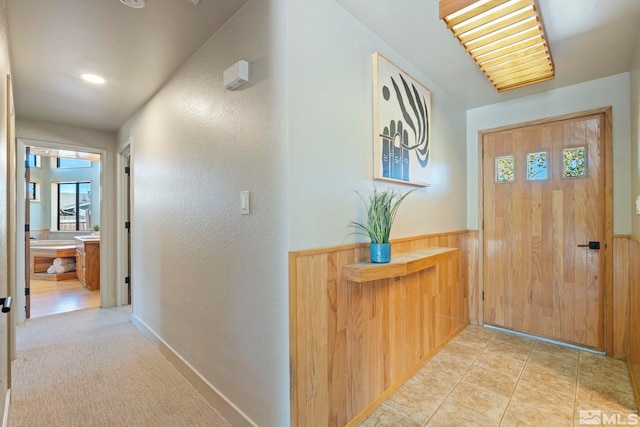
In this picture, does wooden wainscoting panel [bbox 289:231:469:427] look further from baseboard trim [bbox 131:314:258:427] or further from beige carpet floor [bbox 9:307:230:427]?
beige carpet floor [bbox 9:307:230:427]

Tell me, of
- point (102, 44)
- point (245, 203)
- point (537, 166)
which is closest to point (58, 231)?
point (102, 44)

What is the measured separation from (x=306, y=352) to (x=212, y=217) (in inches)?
40.4

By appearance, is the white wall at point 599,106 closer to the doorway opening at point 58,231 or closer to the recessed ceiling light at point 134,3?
the recessed ceiling light at point 134,3

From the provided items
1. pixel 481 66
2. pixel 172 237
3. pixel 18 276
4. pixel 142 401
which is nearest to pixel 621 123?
pixel 481 66

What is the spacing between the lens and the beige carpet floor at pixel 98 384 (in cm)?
175

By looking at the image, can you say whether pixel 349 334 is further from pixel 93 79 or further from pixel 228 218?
pixel 93 79

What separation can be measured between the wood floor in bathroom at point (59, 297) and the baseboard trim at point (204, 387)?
199 centimetres

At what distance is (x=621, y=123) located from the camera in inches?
96.0

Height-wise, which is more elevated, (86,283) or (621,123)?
(621,123)

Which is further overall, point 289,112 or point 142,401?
point 142,401

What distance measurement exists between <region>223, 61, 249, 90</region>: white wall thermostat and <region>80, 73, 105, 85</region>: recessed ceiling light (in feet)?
5.13

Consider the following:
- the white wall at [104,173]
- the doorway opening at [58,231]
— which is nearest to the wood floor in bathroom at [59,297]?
the doorway opening at [58,231]

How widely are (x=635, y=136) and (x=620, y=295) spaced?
129 centimetres

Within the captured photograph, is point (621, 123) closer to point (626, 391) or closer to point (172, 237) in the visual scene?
point (626, 391)
